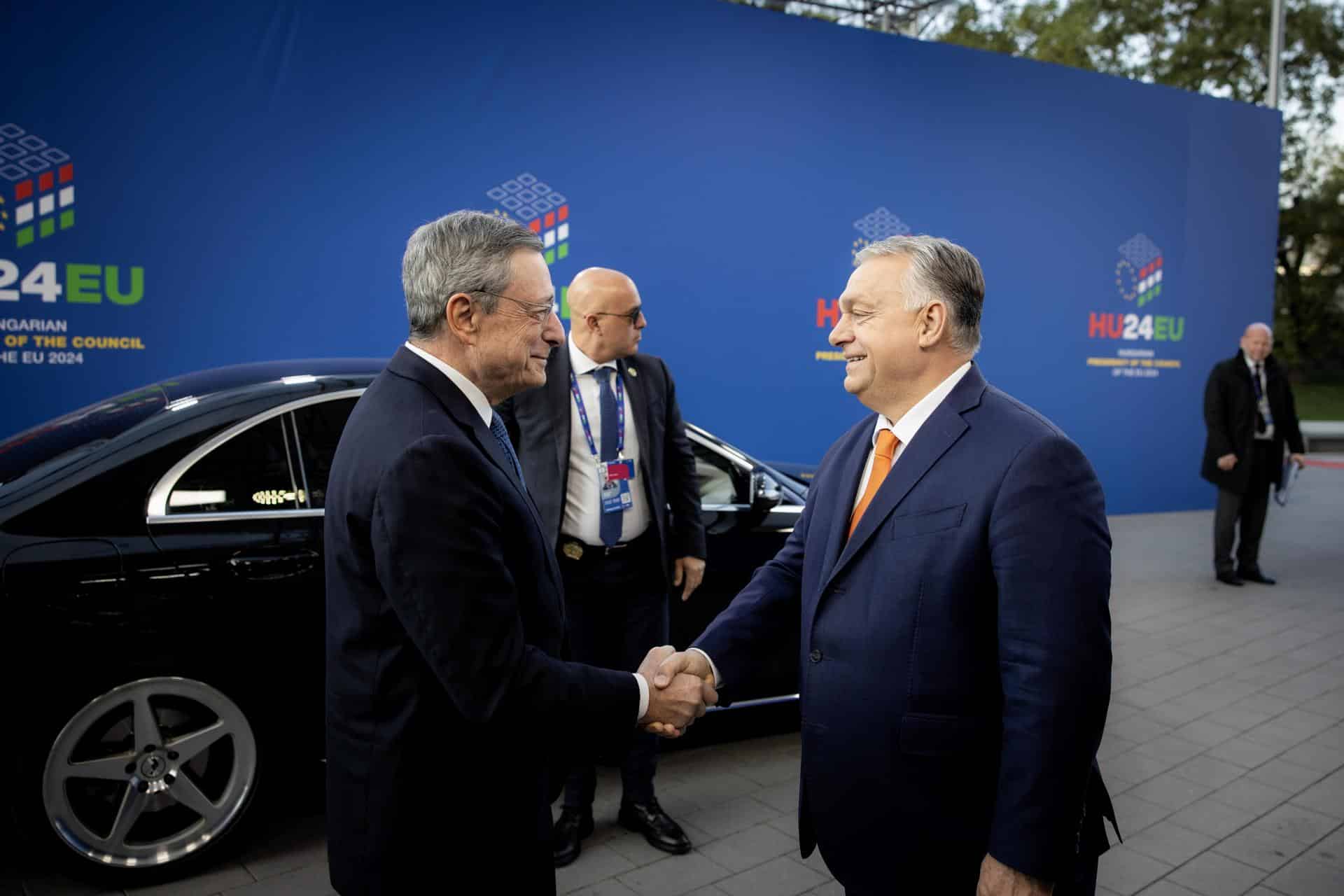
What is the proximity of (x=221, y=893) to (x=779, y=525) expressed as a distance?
2.52 metres

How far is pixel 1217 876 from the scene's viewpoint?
3381mm

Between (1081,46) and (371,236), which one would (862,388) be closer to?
(371,236)

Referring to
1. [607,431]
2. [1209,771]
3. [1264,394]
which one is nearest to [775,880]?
[607,431]

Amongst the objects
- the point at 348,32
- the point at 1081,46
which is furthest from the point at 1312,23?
the point at 348,32

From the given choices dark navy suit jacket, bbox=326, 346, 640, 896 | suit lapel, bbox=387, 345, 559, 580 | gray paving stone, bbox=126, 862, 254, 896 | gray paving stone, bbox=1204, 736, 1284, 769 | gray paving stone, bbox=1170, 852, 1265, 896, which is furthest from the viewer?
gray paving stone, bbox=1204, 736, 1284, 769

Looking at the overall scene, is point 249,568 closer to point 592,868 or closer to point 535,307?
point 592,868

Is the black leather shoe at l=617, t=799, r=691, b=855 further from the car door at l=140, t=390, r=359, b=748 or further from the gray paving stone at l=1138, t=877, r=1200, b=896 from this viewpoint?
the gray paving stone at l=1138, t=877, r=1200, b=896

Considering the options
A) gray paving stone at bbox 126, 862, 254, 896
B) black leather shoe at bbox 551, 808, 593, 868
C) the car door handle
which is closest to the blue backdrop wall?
the car door handle

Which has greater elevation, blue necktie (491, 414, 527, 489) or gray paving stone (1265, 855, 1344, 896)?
blue necktie (491, 414, 527, 489)

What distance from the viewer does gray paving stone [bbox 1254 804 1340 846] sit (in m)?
3.67

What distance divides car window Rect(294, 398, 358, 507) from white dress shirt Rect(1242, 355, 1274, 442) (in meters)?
7.09

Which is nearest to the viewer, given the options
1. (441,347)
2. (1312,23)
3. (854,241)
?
(441,347)

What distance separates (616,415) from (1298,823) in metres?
2.96

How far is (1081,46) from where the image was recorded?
3041cm
